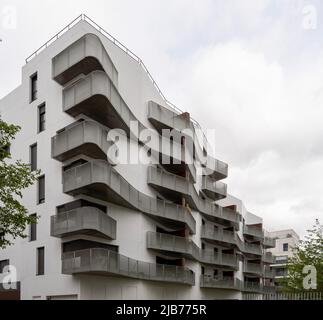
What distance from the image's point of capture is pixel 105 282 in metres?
28.4

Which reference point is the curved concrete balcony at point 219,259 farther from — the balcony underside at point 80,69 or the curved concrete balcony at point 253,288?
the balcony underside at point 80,69

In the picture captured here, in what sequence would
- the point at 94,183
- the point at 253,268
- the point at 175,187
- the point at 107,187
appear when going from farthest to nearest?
the point at 253,268
the point at 175,187
the point at 107,187
the point at 94,183

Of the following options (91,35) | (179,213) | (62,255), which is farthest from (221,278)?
(91,35)

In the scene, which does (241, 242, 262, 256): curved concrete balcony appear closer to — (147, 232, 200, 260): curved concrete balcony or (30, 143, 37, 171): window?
(147, 232, 200, 260): curved concrete balcony

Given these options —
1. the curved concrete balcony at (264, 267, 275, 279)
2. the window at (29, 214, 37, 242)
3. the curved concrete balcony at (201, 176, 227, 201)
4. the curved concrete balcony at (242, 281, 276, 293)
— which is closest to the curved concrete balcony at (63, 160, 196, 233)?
the window at (29, 214, 37, 242)

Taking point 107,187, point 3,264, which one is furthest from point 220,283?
point 107,187

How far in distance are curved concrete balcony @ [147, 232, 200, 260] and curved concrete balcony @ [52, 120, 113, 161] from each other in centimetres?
761

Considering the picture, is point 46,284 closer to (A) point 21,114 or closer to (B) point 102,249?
(B) point 102,249

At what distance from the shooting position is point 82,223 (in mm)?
25344

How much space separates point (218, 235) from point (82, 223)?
84.2ft

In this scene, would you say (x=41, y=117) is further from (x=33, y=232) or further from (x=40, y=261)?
(x=40, y=261)

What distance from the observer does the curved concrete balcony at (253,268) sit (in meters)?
58.0

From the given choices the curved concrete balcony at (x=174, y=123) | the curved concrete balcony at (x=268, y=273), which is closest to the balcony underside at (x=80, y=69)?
the curved concrete balcony at (x=174, y=123)

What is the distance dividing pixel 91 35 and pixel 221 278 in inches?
1185
